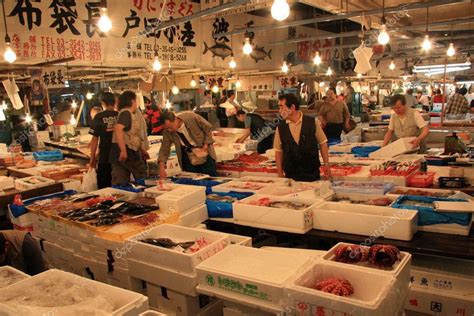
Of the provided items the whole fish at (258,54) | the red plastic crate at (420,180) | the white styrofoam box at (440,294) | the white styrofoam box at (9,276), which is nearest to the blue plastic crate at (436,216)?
the white styrofoam box at (440,294)

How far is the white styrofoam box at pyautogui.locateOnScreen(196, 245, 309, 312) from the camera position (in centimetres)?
238

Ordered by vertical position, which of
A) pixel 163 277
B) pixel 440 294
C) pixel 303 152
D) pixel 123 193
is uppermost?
pixel 303 152

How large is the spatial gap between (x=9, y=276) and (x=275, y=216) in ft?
7.00

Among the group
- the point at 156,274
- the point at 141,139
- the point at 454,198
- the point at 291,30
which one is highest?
the point at 291,30

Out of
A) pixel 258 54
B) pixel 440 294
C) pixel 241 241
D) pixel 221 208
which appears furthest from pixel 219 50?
pixel 440 294

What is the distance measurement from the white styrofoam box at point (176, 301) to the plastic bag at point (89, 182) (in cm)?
343

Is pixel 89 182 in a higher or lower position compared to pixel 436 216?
lower

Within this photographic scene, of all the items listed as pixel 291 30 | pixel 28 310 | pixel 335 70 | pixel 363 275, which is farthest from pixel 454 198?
pixel 335 70

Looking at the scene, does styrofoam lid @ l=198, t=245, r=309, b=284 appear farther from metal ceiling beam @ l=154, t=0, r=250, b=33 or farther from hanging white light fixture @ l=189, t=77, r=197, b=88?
hanging white light fixture @ l=189, t=77, r=197, b=88

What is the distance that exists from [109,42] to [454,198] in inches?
295

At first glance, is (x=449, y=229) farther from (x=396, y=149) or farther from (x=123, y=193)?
(x=123, y=193)

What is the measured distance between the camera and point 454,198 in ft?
11.7

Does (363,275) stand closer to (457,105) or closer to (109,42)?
(109,42)

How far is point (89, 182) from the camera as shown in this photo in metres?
6.14
